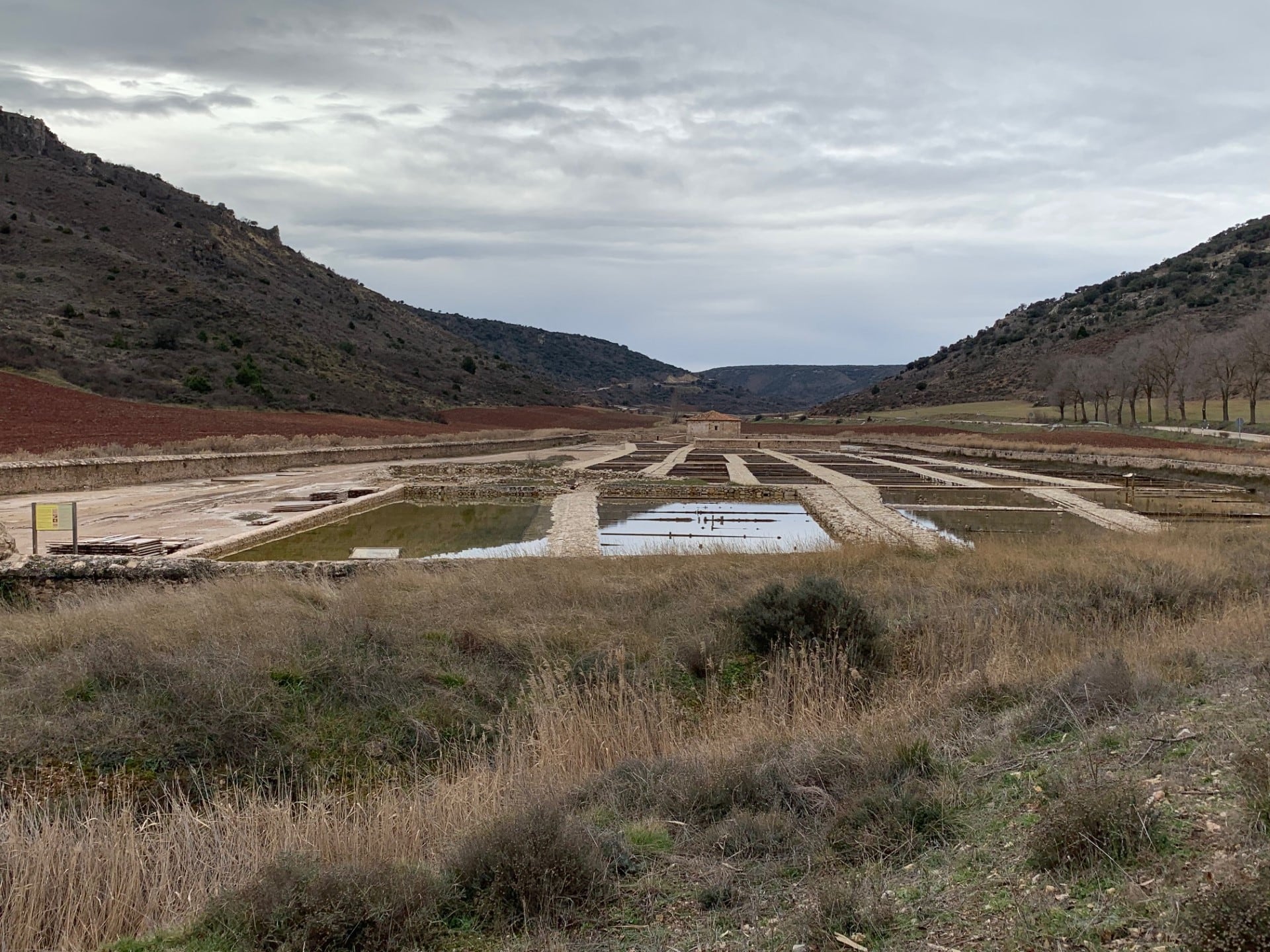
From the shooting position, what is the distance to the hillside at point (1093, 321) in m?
74.2

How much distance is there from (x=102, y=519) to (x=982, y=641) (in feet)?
48.8

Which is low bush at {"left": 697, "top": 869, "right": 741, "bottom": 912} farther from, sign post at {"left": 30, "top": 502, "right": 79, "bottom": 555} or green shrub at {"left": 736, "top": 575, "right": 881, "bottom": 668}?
sign post at {"left": 30, "top": 502, "right": 79, "bottom": 555}

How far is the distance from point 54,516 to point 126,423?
22.6 meters

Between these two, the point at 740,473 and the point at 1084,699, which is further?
the point at 740,473

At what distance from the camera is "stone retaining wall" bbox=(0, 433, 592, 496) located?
19.6 metres

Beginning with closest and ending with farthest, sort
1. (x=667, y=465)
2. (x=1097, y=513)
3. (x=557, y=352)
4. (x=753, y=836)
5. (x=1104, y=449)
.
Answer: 1. (x=753, y=836)
2. (x=1097, y=513)
3. (x=667, y=465)
4. (x=1104, y=449)
5. (x=557, y=352)

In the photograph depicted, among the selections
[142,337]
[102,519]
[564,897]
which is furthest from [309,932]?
[142,337]

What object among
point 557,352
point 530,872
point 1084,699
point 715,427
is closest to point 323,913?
point 530,872

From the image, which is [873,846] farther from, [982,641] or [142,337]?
[142,337]

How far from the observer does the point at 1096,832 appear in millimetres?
3432

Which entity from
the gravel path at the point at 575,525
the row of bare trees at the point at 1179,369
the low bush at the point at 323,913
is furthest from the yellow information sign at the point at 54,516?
the row of bare trees at the point at 1179,369

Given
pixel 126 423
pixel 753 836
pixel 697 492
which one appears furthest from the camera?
pixel 126 423

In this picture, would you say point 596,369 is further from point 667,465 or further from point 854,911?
point 854,911

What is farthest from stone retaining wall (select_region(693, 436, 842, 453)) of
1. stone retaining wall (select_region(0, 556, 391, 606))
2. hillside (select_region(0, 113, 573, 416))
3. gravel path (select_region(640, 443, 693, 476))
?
stone retaining wall (select_region(0, 556, 391, 606))
